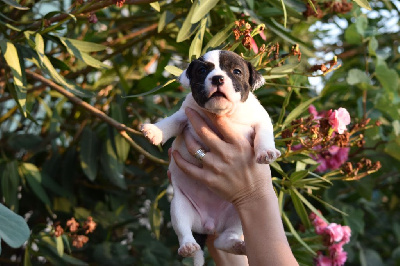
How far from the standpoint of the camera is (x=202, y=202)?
53.4 inches

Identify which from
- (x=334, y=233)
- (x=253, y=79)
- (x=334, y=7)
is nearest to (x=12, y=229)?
(x=253, y=79)

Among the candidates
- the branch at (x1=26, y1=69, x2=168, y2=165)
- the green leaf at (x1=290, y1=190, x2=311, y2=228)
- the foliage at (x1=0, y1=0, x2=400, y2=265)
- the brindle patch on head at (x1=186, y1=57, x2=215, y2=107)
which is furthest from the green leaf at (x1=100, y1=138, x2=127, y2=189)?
the brindle patch on head at (x1=186, y1=57, x2=215, y2=107)

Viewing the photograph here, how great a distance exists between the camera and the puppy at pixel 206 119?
121 centimetres

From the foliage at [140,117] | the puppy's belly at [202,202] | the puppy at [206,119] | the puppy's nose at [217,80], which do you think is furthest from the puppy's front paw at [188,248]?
the foliage at [140,117]

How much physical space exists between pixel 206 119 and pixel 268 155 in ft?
0.71

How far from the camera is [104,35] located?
2115 millimetres

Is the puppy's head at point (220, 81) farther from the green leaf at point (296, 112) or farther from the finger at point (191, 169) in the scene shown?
the green leaf at point (296, 112)

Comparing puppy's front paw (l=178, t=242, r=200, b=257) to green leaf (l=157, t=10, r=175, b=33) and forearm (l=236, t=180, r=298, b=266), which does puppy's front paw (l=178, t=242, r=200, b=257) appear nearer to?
forearm (l=236, t=180, r=298, b=266)

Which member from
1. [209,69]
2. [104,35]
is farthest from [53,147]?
[209,69]

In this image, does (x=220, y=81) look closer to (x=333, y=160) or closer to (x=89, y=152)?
(x=333, y=160)

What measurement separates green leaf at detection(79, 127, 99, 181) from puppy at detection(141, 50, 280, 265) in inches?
27.6

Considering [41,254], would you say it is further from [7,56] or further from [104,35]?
[104,35]

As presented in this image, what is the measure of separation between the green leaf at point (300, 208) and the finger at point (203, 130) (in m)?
0.39

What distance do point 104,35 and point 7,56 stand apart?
0.56 m
